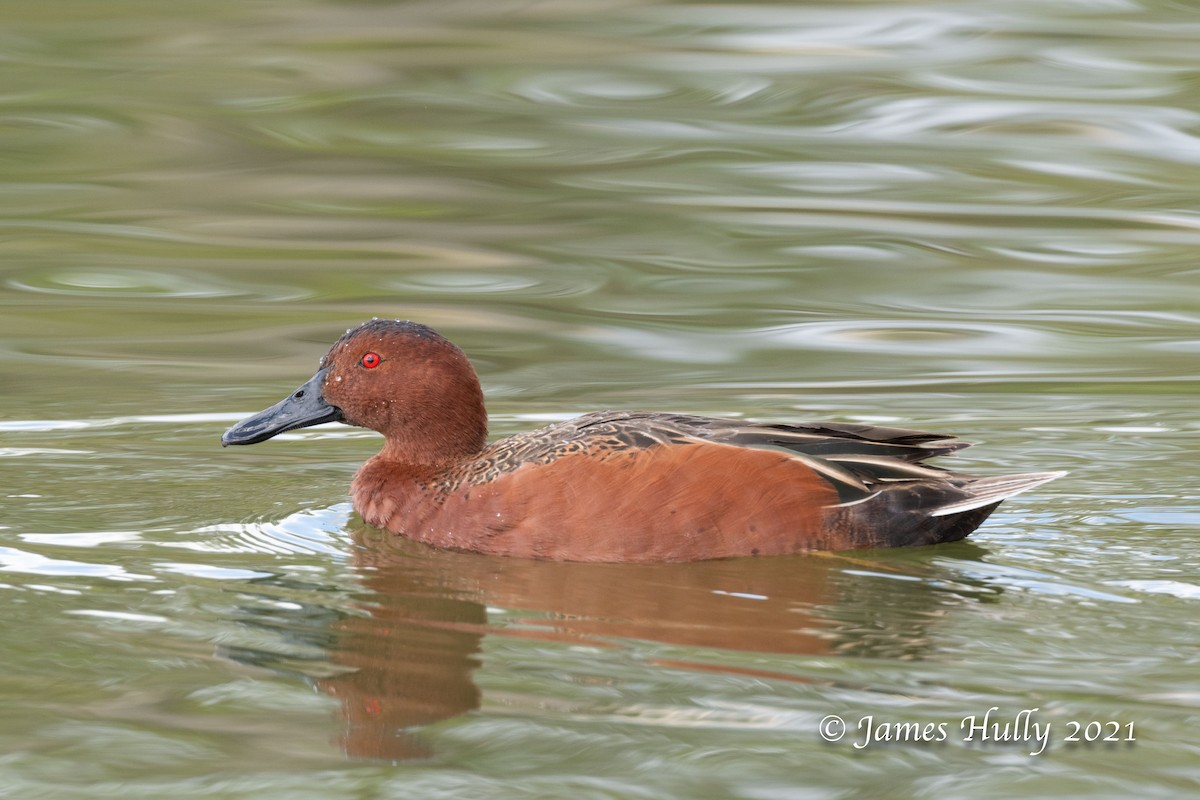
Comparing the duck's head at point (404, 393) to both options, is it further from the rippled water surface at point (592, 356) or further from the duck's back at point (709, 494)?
the duck's back at point (709, 494)

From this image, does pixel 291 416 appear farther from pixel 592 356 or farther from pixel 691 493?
pixel 592 356

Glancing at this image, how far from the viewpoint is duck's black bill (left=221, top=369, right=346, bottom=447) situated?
26.8 feet

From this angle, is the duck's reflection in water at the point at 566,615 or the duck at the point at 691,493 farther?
the duck at the point at 691,493

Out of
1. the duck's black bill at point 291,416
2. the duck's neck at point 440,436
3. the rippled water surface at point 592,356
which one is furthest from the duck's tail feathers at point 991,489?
the duck's black bill at point 291,416

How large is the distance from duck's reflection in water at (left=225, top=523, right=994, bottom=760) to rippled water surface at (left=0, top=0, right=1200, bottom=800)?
3cm

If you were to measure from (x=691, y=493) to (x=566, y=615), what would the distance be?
0.94 meters

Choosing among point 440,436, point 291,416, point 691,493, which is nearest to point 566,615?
point 691,493

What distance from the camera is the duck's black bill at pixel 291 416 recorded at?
26.8ft

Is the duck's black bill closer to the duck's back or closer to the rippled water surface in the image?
the rippled water surface

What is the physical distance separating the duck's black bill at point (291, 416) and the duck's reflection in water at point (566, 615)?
2.50 ft

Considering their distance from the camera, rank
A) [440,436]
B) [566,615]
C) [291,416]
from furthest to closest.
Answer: [291,416] → [440,436] → [566,615]

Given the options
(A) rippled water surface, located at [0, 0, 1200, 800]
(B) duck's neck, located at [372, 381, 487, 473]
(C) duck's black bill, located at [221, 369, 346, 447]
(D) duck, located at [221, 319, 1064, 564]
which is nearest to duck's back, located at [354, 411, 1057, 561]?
(D) duck, located at [221, 319, 1064, 564]

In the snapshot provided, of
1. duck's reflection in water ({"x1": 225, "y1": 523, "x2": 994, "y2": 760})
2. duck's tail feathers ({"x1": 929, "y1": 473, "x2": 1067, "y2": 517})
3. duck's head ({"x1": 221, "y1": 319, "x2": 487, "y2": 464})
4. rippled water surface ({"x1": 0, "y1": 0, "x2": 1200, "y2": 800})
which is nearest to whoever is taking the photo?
rippled water surface ({"x1": 0, "y1": 0, "x2": 1200, "y2": 800})

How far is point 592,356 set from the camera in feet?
37.3
